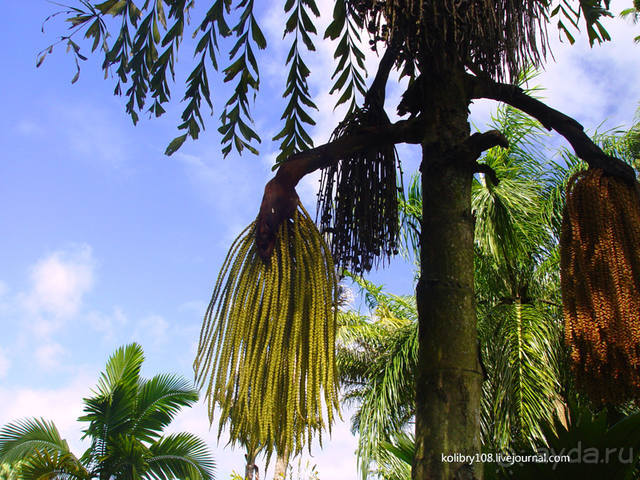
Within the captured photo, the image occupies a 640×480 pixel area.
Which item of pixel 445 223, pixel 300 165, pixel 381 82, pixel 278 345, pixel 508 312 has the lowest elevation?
pixel 278 345

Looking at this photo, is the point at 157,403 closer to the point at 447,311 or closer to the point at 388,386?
the point at 388,386

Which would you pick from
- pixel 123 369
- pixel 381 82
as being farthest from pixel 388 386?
pixel 381 82

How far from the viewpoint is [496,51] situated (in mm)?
2270

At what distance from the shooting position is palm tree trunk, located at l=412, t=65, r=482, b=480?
161 cm

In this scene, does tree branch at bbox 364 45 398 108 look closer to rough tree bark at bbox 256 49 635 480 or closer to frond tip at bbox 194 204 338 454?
rough tree bark at bbox 256 49 635 480

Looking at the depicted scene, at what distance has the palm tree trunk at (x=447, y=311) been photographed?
1.61m

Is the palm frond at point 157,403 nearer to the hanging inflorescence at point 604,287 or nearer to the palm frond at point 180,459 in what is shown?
the palm frond at point 180,459

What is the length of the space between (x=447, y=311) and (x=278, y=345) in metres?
0.51

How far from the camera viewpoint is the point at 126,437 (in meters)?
10.8

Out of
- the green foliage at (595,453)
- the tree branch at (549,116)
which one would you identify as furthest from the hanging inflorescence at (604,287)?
the green foliage at (595,453)

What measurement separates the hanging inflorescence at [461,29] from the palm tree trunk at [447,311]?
0.43 feet

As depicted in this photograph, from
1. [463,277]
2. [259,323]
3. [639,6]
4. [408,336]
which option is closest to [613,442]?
[463,277]

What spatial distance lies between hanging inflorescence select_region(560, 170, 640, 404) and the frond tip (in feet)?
2.59

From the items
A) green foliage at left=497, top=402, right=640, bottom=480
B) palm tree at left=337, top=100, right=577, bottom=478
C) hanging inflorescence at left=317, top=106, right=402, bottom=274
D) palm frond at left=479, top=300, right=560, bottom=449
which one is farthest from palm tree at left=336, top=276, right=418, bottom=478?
hanging inflorescence at left=317, top=106, right=402, bottom=274
